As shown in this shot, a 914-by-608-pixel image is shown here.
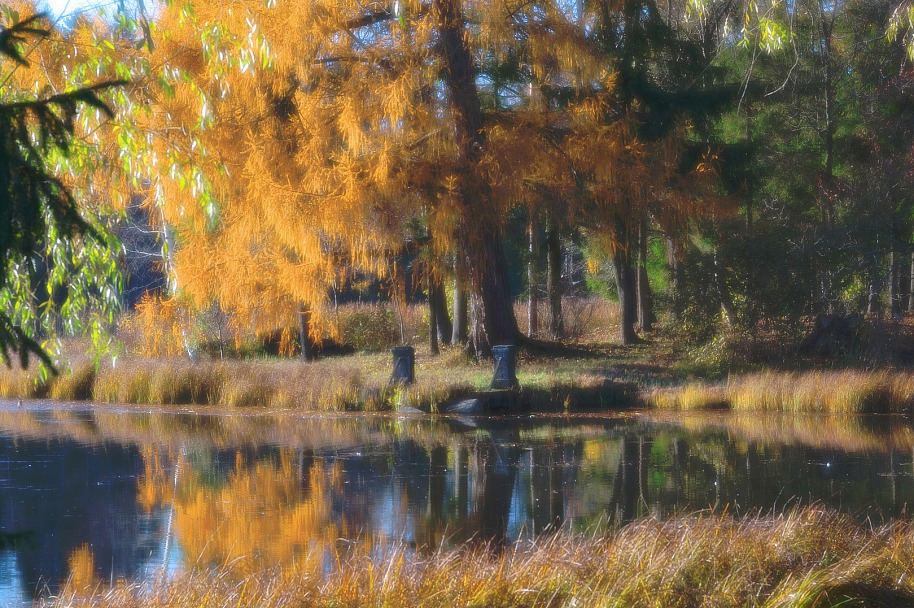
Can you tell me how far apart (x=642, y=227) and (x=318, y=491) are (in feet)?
45.9

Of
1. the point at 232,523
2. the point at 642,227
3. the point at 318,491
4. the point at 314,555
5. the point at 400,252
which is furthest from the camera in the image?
the point at 642,227

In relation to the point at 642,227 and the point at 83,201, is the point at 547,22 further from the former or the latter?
the point at 83,201

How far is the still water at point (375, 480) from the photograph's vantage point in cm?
843

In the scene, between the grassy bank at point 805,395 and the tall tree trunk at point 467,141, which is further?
the tall tree trunk at point 467,141

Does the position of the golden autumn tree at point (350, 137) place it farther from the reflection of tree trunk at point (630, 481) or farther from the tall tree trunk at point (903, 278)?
the tall tree trunk at point (903, 278)

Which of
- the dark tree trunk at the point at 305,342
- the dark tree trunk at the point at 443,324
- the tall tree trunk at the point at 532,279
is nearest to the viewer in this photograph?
the dark tree trunk at the point at 305,342

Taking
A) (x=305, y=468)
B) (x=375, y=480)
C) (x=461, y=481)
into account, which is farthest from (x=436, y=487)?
(x=305, y=468)

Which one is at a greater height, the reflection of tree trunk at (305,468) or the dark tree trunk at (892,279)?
the dark tree trunk at (892,279)

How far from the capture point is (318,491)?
10664 mm

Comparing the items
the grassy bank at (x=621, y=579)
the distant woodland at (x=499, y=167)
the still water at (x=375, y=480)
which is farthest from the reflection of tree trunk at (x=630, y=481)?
the distant woodland at (x=499, y=167)

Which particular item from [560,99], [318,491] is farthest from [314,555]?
[560,99]

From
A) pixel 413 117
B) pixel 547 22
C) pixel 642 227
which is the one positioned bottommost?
pixel 642 227

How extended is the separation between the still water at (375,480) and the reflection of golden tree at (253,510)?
0.03 m

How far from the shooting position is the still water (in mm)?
8430
